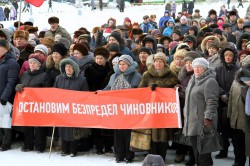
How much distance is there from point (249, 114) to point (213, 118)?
0.50 meters

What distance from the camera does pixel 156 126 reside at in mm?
8953

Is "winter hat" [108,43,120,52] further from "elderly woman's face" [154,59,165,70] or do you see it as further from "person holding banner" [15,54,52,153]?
"elderly woman's face" [154,59,165,70]

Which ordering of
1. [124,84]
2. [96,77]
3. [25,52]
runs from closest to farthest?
[124,84] < [96,77] < [25,52]

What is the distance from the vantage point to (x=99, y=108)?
31.1 feet

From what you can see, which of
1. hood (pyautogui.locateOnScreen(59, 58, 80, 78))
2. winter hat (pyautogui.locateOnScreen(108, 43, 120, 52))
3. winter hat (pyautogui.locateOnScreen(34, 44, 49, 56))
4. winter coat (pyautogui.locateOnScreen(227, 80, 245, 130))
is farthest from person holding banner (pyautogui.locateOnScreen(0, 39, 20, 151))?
winter coat (pyautogui.locateOnScreen(227, 80, 245, 130))

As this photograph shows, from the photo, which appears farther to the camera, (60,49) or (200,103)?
(60,49)

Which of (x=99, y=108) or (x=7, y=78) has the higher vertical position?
(x=7, y=78)

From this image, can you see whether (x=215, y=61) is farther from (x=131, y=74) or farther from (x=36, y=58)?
(x=36, y=58)

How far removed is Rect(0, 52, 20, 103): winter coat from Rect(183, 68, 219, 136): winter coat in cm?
320

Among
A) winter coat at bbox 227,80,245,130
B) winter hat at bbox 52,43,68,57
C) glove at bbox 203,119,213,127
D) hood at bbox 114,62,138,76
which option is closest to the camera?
glove at bbox 203,119,213,127

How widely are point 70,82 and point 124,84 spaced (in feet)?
3.10

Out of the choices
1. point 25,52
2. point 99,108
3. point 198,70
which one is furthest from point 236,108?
point 25,52

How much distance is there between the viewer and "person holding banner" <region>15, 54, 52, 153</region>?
9953mm

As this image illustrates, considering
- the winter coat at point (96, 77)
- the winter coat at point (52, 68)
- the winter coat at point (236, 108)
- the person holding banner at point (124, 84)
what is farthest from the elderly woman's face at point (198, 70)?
the winter coat at point (52, 68)
